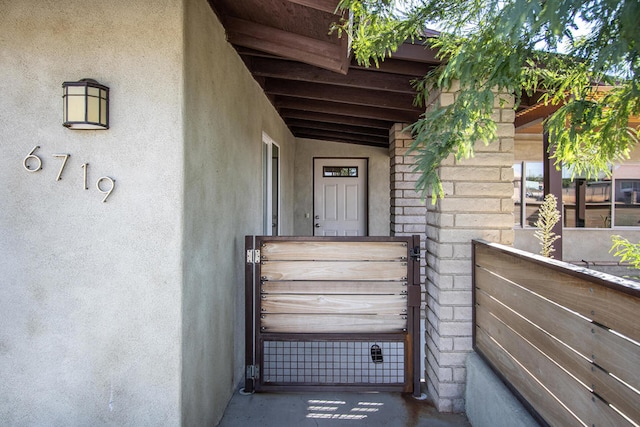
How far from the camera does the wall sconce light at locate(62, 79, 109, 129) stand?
195 cm

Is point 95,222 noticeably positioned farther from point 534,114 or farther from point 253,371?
point 534,114

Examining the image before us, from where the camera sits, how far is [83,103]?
1.95 m

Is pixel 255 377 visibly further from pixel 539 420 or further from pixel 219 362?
pixel 539 420

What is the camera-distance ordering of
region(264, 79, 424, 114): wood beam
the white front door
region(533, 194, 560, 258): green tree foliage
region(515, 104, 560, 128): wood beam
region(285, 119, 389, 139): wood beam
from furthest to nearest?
the white front door < region(285, 119, 389, 139): wood beam < region(533, 194, 560, 258): green tree foliage < region(515, 104, 560, 128): wood beam < region(264, 79, 424, 114): wood beam

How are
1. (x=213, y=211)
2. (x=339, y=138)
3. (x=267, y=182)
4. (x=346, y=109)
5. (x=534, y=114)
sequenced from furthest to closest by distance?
1. (x=339, y=138)
2. (x=534, y=114)
3. (x=267, y=182)
4. (x=346, y=109)
5. (x=213, y=211)

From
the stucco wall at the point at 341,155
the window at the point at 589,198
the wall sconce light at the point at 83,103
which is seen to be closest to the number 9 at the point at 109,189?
the wall sconce light at the point at 83,103

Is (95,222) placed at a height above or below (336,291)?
above

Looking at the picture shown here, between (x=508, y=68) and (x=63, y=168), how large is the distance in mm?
1991

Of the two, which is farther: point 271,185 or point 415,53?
point 271,185

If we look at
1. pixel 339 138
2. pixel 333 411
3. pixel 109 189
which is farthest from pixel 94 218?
pixel 339 138

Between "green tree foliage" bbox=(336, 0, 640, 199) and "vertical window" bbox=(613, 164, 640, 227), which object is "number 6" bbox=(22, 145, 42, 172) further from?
"vertical window" bbox=(613, 164, 640, 227)

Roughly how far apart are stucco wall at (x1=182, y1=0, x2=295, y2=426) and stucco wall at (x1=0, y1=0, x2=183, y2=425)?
10 cm

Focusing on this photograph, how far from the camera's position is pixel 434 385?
9.46ft

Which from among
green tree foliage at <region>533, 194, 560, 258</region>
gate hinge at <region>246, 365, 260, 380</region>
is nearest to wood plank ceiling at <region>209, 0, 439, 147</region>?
green tree foliage at <region>533, 194, 560, 258</region>
